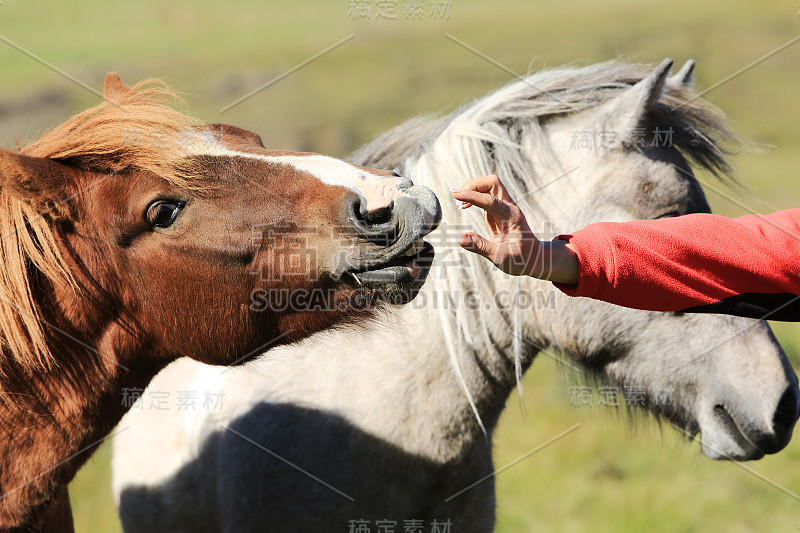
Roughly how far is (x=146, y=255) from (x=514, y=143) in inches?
63.7

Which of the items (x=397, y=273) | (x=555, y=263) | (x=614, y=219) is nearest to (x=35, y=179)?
(x=397, y=273)

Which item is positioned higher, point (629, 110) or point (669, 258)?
point (629, 110)

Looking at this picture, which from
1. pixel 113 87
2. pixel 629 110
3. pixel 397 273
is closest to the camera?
pixel 397 273

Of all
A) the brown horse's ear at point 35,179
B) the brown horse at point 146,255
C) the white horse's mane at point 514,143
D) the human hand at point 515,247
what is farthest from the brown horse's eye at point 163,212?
the white horse's mane at point 514,143

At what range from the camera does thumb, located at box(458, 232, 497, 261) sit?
1.77 m

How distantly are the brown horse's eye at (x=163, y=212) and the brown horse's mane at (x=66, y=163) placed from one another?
71 millimetres

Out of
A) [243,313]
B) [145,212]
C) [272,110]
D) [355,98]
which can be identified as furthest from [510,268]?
[355,98]

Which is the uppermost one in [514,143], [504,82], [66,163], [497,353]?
[66,163]

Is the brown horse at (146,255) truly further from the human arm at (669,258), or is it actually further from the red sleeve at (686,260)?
the red sleeve at (686,260)

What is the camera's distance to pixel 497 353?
2930 mm

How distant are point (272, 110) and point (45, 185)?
22.8 meters

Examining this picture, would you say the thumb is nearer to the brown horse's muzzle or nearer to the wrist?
the wrist

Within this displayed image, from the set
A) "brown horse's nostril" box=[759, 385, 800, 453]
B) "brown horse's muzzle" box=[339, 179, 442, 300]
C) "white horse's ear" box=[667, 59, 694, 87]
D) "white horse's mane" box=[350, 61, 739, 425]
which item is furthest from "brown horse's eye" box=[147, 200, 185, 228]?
"brown horse's nostril" box=[759, 385, 800, 453]

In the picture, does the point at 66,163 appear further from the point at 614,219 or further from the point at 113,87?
the point at 614,219
